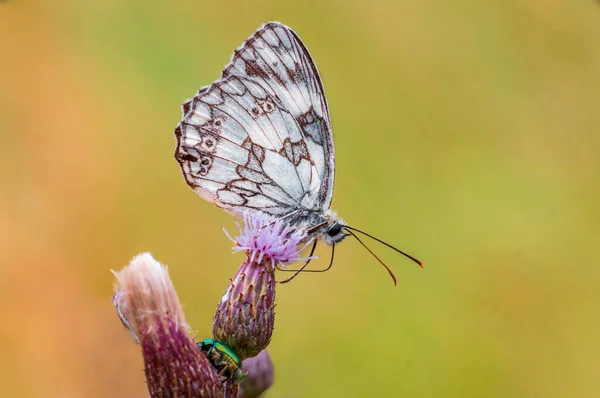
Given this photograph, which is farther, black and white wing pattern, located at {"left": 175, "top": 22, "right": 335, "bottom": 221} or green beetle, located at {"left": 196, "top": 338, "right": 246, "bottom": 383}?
black and white wing pattern, located at {"left": 175, "top": 22, "right": 335, "bottom": 221}

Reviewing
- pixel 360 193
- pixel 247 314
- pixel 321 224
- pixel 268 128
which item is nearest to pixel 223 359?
pixel 247 314

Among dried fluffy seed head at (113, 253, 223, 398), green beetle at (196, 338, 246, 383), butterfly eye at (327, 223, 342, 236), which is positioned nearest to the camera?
dried fluffy seed head at (113, 253, 223, 398)

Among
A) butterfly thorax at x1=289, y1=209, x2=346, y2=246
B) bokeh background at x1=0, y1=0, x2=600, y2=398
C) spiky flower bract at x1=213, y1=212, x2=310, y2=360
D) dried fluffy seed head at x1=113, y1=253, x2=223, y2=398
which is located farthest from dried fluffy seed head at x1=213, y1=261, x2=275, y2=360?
bokeh background at x1=0, y1=0, x2=600, y2=398

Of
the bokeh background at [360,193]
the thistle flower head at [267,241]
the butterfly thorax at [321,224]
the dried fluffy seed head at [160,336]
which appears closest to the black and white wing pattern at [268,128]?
the butterfly thorax at [321,224]

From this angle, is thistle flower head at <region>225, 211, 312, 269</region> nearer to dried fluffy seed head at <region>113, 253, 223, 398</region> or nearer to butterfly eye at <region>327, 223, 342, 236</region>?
butterfly eye at <region>327, 223, 342, 236</region>

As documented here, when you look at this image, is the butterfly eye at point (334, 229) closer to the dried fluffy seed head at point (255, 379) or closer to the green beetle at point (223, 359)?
the dried fluffy seed head at point (255, 379)

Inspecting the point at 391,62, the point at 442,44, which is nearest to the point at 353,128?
the point at 391,62
